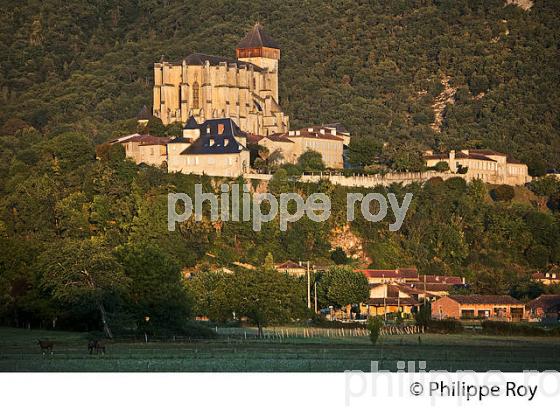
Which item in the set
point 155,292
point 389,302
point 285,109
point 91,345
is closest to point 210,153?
point 389,302

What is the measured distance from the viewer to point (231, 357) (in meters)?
53.2

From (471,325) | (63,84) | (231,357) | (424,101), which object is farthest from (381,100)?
(231,357)

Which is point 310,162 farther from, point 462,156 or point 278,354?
point 278,354

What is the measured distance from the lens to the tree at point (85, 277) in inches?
2420

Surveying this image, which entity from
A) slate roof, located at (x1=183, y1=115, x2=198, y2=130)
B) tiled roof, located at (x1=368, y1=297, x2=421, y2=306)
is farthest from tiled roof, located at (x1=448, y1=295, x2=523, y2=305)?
slate roof, located at (x1=183, y1=115, x2=198, y2=130)

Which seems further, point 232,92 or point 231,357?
point 232,92

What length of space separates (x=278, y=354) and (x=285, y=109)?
72.4 metres

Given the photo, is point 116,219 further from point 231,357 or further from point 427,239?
point 231,357

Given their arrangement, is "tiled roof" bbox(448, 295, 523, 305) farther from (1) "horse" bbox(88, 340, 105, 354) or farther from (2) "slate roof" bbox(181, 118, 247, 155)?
(1) "horse" bbox(88, 340, 105, 354)

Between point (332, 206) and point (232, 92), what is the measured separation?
16.6 metres

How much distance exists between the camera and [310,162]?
97.4m

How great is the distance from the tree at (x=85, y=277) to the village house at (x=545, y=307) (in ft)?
84.9

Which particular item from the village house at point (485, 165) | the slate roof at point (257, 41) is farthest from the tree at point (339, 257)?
the slate roof at point (257, 41)

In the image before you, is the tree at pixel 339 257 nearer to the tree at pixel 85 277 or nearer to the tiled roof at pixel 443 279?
the tiled roof at pixel 443 279
